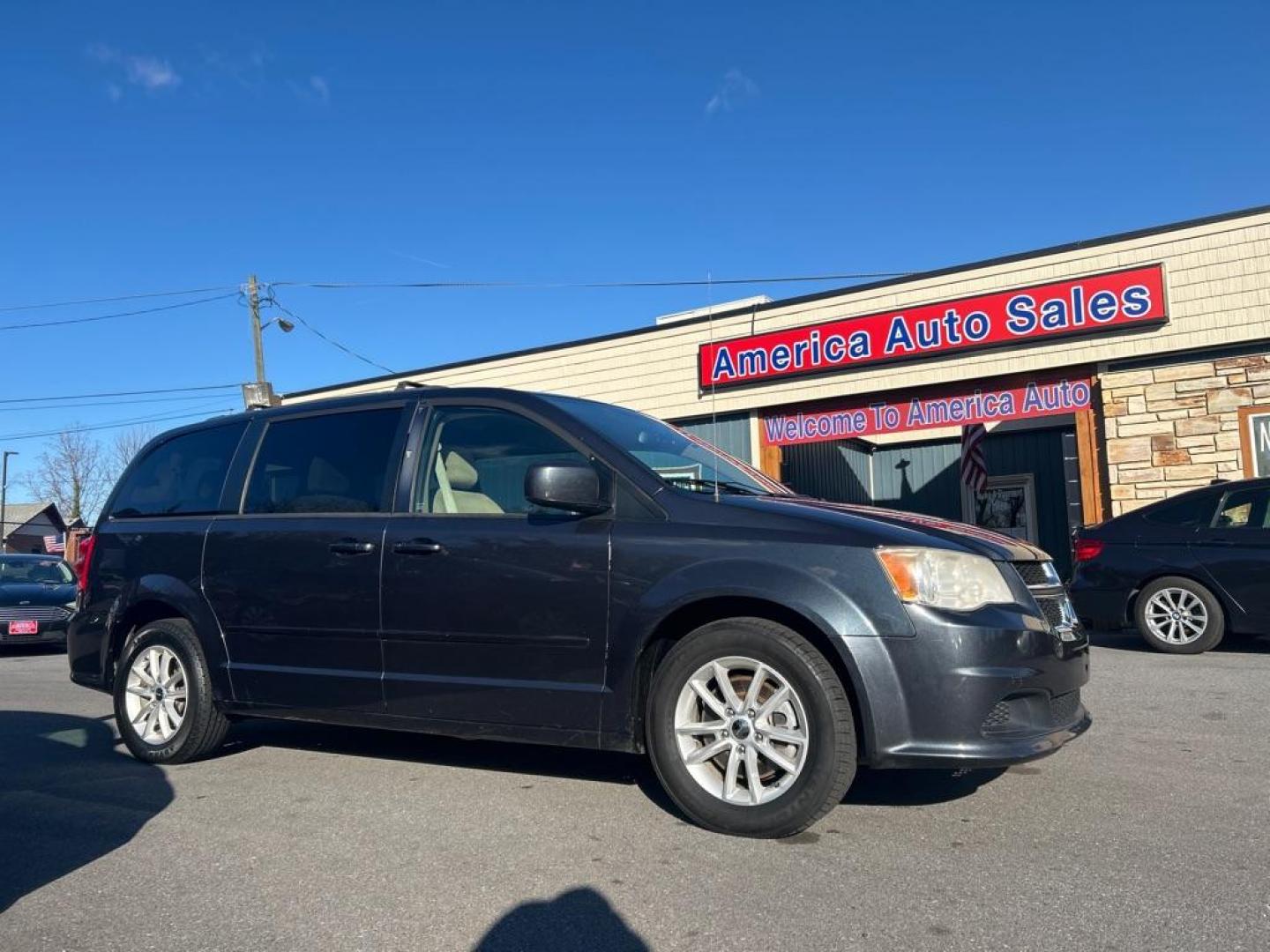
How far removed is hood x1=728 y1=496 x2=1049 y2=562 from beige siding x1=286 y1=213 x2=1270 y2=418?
10.1 metres

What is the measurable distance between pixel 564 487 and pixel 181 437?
3.07 m

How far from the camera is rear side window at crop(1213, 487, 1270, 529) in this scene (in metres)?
8.36

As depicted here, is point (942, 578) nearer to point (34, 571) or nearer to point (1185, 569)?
point (1185, 569)

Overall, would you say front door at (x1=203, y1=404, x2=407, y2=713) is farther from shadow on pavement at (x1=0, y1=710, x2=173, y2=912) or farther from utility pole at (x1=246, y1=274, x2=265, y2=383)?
utility pole at (x1=246, y1=274, x2=265, y2=383)

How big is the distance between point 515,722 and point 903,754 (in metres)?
1.59

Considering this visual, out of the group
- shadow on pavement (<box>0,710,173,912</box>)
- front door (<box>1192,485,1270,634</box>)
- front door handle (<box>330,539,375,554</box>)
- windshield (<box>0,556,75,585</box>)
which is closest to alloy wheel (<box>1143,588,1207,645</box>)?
front door (<box>1192,485,1270,634</box>)

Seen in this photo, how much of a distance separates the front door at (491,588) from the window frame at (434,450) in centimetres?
1

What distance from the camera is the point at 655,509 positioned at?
13.4 ft

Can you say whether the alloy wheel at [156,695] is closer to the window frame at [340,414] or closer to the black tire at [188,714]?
the black tire at [188,714]

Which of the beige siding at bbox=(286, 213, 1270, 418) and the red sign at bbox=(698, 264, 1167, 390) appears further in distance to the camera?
the red sign at bbox=(698, 264, 1167, 390)

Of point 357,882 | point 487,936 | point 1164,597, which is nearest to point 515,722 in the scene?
point 357,882

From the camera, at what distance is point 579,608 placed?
4086 millimetres

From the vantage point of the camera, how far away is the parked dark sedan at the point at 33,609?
1248cm

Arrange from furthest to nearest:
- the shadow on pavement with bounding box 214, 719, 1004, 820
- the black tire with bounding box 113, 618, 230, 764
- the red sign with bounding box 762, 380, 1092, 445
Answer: the red sign with bounding box 762, 380, 1092, 445
the black tire with bounding box 113, 618, 230, 764
the shadow on pavement with bounding box 214, 719, 1004, 820
